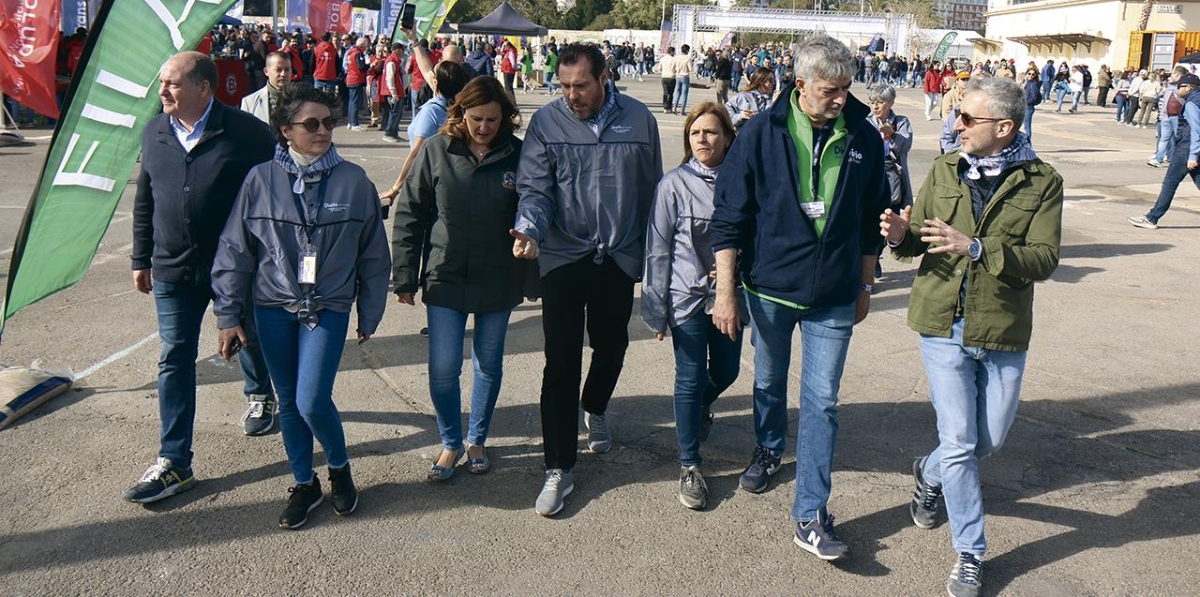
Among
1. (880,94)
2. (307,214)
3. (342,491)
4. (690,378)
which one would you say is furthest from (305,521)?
(880,94)

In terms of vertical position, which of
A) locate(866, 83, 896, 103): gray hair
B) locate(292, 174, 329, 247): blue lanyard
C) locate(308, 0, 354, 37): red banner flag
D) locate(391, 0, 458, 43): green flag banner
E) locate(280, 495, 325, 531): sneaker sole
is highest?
locate(308, 0, 354, 37): red banner flag

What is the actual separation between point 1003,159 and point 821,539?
1.57m

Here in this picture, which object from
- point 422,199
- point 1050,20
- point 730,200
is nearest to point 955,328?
point 730,200

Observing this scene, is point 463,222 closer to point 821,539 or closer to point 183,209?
point 183,209

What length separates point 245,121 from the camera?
4.17 meters

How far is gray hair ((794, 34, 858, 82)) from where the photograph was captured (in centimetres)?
349

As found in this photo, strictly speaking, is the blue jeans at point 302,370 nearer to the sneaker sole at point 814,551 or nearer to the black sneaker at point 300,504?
the black sneaker at point 300,504

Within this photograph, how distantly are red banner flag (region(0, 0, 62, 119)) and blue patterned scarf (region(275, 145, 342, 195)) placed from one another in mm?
9681

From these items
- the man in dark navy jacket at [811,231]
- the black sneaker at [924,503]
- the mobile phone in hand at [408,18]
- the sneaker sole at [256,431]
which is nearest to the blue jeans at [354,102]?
the mobile phone in hand at [408,18]

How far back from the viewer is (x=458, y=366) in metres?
4.25

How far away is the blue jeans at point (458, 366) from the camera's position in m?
4.21

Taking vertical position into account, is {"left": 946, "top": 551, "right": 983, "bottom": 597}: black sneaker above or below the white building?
below

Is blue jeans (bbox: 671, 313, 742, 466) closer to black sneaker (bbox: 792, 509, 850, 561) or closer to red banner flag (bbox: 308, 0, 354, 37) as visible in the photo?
black sneaker (bbox: 792, 509, 850, 561)

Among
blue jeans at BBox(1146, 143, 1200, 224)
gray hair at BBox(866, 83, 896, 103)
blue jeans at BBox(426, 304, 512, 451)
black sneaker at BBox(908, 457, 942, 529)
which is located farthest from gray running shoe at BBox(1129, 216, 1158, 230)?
blue jeans at BBox(426, 304, 512, 451)
